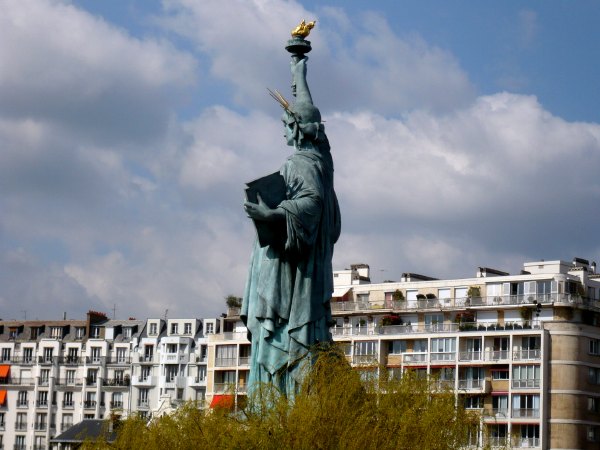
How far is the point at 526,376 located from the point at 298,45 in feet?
202

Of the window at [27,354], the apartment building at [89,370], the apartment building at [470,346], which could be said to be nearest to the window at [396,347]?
the apartment building at [470,346]

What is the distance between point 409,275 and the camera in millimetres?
106625

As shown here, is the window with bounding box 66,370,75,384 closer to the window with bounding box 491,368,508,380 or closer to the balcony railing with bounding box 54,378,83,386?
the balcony railing with bounding box 54,378,83,386

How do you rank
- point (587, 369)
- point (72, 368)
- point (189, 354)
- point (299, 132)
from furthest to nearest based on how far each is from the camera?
point (72, 368)
point (189, 354)
point (587, 369)
point (299, 132)

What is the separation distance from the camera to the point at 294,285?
1330 inches

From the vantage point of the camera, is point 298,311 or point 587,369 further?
point 587,369

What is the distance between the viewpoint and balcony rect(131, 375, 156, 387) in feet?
408

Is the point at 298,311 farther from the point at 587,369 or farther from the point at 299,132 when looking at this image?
the point at 587,369

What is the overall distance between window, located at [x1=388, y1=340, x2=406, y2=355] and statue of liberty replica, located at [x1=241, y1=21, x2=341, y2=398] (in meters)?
66.9

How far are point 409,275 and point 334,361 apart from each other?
73.3 metres

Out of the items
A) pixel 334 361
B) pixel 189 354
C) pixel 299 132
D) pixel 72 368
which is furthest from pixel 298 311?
pixel 72 368

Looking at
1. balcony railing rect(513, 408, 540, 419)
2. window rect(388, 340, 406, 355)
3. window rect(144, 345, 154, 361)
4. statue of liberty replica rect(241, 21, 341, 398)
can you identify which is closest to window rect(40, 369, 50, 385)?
window rect(144, 345, 154, 361)

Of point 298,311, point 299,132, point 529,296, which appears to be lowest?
point 298,311

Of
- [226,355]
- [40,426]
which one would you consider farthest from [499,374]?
[40,426]
